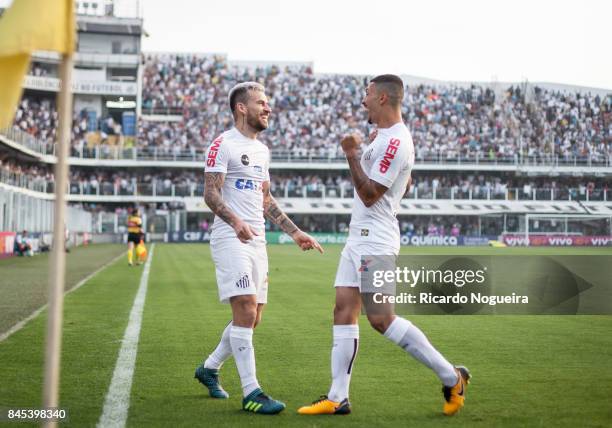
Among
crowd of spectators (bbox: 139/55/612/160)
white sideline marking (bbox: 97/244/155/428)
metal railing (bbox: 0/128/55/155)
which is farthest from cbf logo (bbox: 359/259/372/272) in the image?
crowd of spectators (bbox: 139/55/612/160)

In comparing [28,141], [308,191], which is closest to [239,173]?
[28,141]

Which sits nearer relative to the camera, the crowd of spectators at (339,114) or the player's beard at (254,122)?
the player's beard at (254,122)

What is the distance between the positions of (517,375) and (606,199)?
53.2 metres

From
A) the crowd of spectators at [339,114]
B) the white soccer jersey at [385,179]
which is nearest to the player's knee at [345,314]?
the white soccer jersey at [385,179]

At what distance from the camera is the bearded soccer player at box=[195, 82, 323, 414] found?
629 cm

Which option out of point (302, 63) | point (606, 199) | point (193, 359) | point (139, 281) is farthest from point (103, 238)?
point (193, 359)

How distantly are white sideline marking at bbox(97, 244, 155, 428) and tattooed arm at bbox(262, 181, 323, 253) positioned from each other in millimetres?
1848

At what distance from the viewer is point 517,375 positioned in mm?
7762

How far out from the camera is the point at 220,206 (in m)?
6.41

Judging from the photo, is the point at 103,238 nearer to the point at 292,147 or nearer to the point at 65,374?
the point at 292,147

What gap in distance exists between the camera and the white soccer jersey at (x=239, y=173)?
21.4 ft

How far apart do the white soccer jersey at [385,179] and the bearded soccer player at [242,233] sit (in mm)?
824

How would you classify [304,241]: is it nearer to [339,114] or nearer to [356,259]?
[356,259]

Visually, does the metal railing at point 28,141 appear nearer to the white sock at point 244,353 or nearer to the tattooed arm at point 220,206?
the tattooed arm at point 220,206
